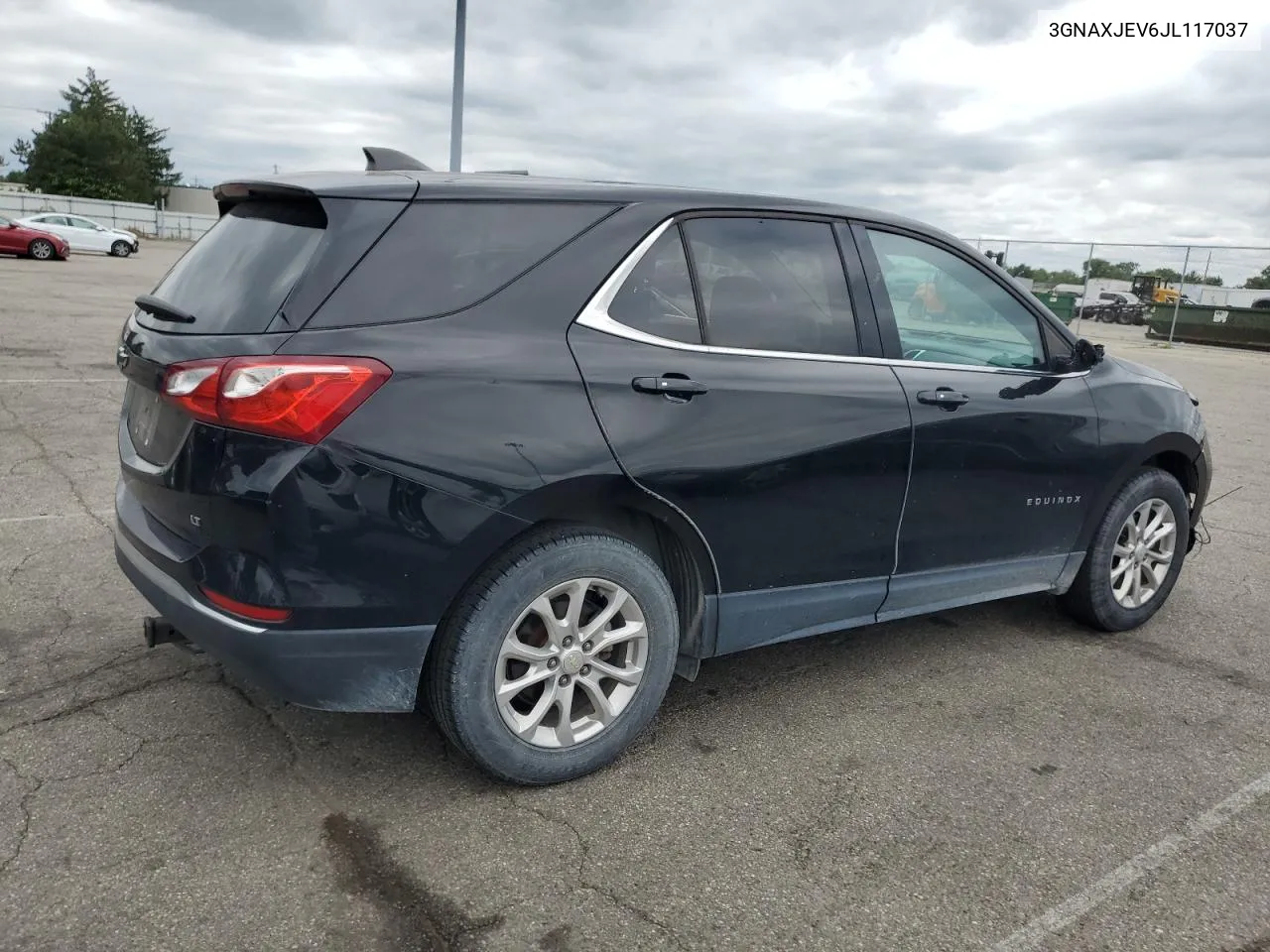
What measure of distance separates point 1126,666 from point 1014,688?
624 millimetres

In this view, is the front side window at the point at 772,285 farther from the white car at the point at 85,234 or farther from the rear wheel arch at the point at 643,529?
the white car at the point at 85,234

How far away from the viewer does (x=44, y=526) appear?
16.7 feet

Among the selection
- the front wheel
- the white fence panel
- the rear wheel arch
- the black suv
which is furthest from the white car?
the rear wheel arch

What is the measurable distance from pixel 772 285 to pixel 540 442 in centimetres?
106

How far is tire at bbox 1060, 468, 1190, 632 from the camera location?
4305 mm

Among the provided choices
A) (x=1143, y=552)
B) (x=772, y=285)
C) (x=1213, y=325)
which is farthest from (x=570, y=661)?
(x=1213, y=325)

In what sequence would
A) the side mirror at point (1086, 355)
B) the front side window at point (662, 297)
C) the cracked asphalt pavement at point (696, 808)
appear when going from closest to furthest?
the cracked asphalt pavement at point (696, 808), the front side window at point (662, 297), the side mirror at point (1086, 355)

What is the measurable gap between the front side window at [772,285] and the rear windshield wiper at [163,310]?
1461 mm

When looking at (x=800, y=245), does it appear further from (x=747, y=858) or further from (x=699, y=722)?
(x=747, y=858)

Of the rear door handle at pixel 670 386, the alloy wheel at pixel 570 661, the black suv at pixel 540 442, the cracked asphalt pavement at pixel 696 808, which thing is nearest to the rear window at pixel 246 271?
the black suv at pixel 540 442

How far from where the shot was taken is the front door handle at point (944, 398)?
3.51 m

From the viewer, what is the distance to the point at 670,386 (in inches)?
116

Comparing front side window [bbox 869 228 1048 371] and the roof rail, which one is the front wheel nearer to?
the roof rail

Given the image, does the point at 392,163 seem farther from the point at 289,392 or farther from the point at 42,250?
the point at 42,250
